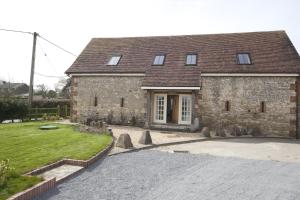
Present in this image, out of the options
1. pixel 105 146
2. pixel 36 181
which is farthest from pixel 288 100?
pixel 36 181

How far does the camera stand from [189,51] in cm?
2289

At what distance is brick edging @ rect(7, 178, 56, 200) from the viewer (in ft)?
22.2

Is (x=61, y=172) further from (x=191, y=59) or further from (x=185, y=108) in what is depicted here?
(x=191, y=59)

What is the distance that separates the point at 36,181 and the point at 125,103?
1466cm

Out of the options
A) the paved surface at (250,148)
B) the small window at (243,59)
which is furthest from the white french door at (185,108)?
the paved surface at (250,148)

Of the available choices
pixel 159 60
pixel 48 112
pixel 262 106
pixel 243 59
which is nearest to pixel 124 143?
pixel 262 106

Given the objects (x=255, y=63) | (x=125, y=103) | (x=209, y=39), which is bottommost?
(x=125, y=103)

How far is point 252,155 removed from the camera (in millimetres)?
13203

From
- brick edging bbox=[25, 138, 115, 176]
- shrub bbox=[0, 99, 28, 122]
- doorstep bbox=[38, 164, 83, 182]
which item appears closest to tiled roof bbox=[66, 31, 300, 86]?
shrub bbox=[0, 99, 28, 122]

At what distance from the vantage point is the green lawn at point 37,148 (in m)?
7.81

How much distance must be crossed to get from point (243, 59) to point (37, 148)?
14215mm

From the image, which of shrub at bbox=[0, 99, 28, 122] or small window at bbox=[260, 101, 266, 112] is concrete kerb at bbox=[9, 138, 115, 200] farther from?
shrub at bbox=[0, 99, 28, 122]

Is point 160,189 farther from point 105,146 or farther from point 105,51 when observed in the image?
point 105,51

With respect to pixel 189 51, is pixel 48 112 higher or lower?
lower
